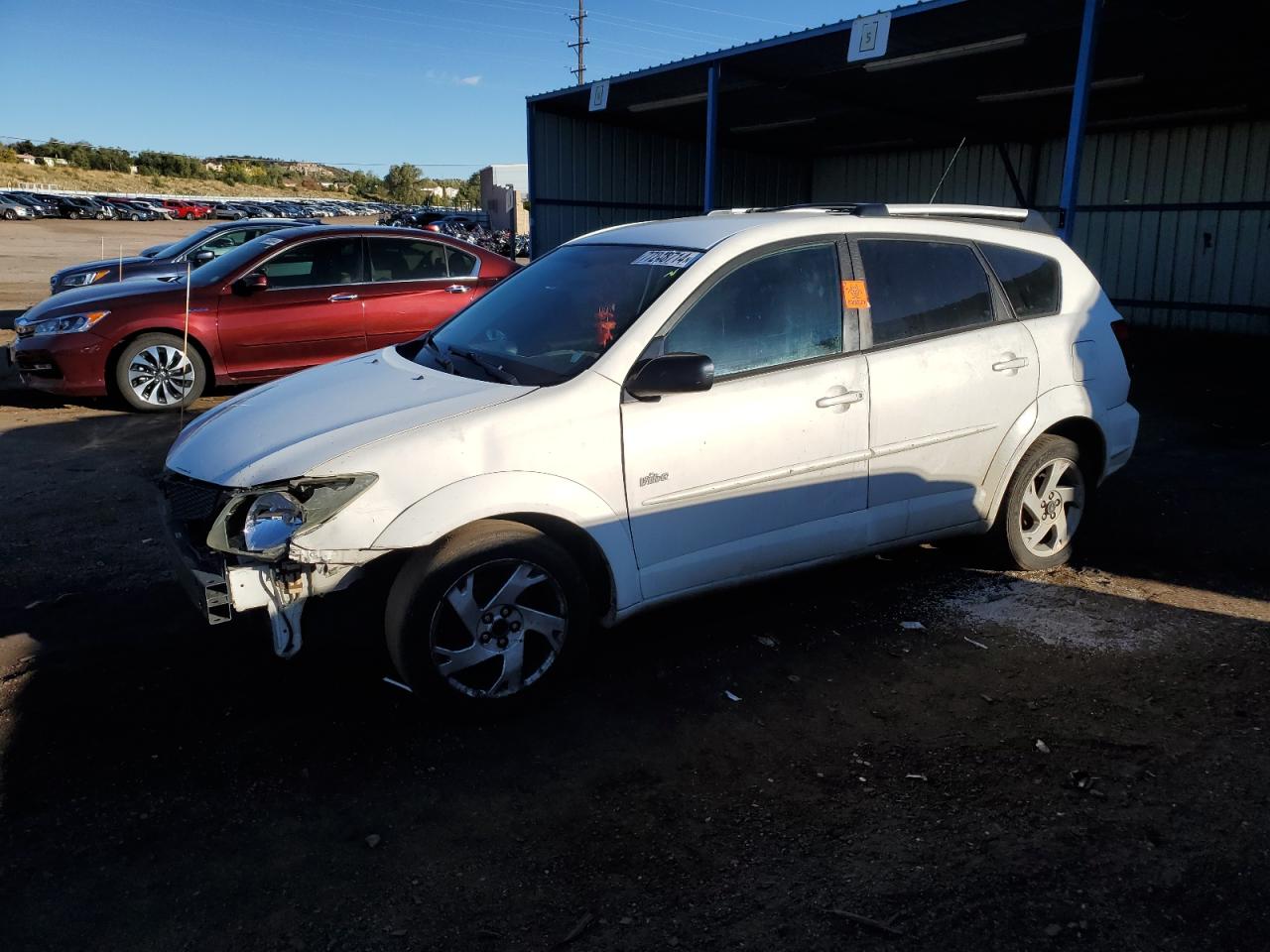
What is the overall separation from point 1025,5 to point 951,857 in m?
10.1

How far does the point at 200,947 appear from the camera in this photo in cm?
242

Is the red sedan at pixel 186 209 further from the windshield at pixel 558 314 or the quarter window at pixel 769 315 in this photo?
the quarter window at pixel 769 315

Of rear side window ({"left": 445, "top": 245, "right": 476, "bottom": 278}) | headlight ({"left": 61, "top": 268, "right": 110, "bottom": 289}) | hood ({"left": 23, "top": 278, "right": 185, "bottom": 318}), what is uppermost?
rear side window ({"left": 445, "top": 245, "right": 476, "bottom": 278})

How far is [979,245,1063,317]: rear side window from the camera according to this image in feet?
15.2

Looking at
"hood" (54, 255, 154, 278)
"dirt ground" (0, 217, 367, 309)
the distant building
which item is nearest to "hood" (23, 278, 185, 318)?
"dirt ground" (0, 217, 367, 309)

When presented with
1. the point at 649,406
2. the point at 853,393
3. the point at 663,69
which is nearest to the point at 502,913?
the point at 649,406

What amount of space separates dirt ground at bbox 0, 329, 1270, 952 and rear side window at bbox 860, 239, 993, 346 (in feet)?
4.27

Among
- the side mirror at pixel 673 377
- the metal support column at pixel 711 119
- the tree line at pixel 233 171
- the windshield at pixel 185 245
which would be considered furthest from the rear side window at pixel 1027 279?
the tree line at pixel 233 171

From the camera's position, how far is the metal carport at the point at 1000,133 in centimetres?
1137

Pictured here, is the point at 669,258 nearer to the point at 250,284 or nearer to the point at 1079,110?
the point at 250,284

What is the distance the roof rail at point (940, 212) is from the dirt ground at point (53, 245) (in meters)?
9.21

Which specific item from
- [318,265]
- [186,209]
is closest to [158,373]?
[318,265]

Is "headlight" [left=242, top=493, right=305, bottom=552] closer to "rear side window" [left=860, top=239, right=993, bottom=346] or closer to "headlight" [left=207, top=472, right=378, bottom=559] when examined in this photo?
"headlight" [left=207, top=472, right=378, bottom=559]

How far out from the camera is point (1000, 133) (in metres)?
18.0
